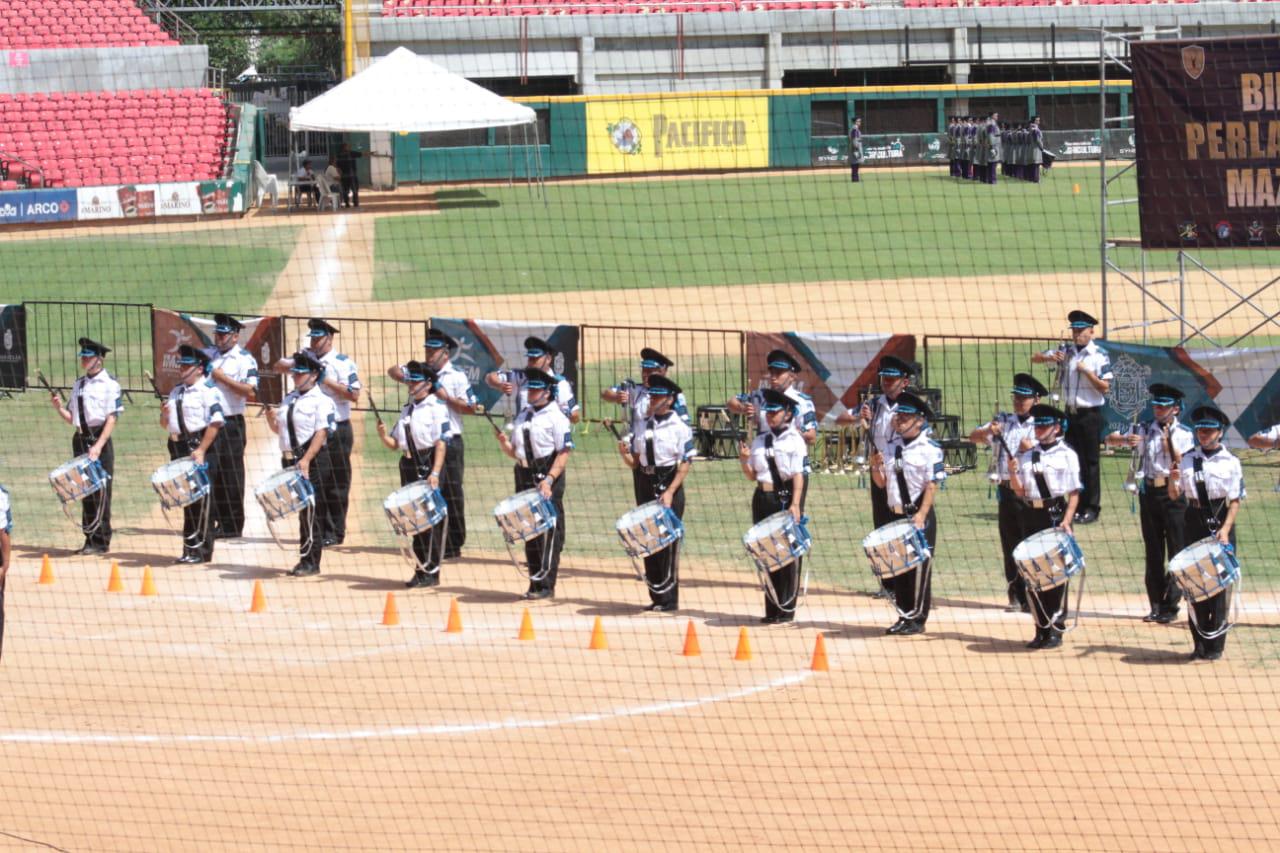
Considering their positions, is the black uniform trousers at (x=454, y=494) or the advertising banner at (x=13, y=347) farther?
the advertising banner at (x=13, y=347)

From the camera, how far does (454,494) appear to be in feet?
50.7

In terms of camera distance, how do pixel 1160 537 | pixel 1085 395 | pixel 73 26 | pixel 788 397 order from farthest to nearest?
pixel 73 26, pixel 1085 395, pixel 788 397, pixel 1160 537

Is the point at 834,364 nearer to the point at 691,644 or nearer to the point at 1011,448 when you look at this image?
the point at 1011,448

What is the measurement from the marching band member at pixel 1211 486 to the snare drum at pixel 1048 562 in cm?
88


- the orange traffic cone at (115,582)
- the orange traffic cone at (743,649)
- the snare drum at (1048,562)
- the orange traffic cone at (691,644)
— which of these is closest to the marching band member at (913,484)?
the snare drum at (1048,562)

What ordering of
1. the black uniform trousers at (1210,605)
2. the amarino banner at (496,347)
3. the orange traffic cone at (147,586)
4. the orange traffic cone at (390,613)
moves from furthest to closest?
the amarino banner at (496,347)
the orange traffic cone at (147,586)
the orange traffic cone at (390,613)
the black uniform trousers at (1210,605)

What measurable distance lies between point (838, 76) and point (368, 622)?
40.8 meters

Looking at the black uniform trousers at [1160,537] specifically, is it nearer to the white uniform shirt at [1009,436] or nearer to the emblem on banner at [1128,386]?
the white uniform shirt at [1009,436]

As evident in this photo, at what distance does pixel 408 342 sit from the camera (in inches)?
977

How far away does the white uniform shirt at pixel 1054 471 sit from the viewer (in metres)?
12.9

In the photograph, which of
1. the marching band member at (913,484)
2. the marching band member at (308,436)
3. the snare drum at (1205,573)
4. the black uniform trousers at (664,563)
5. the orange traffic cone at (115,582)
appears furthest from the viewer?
the marching band member at (308,436)

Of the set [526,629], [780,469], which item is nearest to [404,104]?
[780,469]

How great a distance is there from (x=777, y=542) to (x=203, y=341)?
9987 mm

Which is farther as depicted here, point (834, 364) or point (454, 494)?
point (834, 364)
